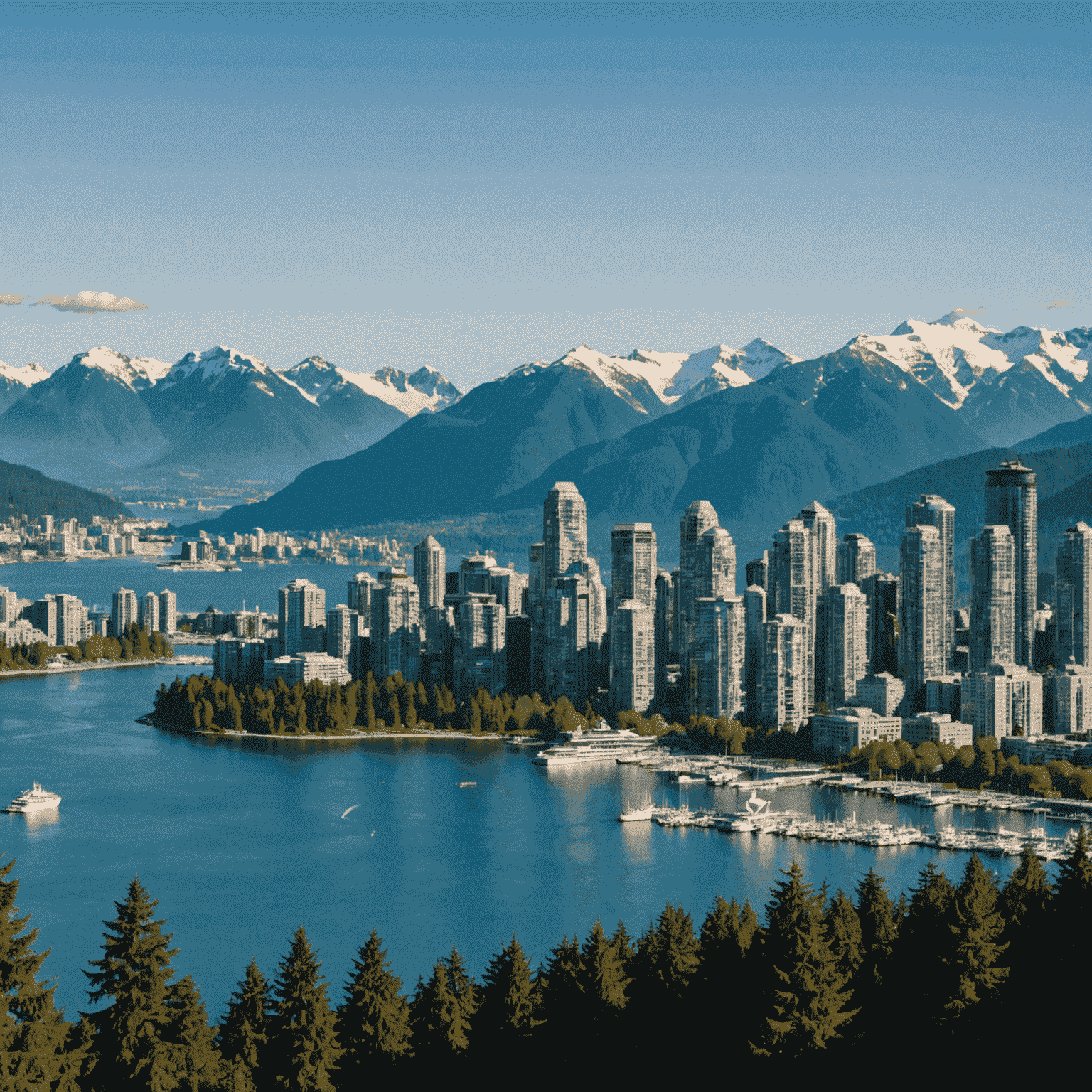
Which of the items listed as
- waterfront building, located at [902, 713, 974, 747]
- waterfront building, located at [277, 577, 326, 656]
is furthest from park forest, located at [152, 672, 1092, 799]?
waterfront building, located at [277, 577, 326, 656]

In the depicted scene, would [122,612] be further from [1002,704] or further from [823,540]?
[1002,704]

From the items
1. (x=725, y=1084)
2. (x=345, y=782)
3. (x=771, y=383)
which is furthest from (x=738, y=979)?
(x=771, y=383)

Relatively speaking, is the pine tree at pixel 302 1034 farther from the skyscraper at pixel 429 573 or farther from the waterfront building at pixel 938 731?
the skyscraper at pixel 429 573

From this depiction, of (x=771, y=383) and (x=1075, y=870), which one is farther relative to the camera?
(x=771, y=383)

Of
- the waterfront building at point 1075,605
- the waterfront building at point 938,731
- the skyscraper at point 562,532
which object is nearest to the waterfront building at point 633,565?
the skyscraper at point 562,532

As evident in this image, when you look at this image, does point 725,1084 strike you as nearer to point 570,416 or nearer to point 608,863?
point 608,863
